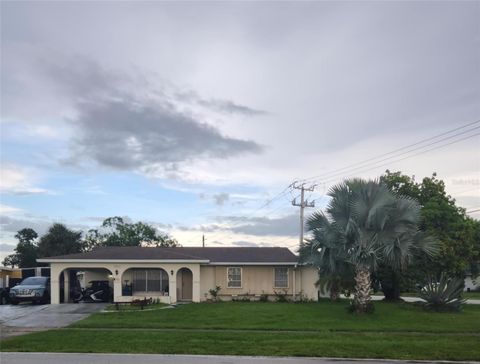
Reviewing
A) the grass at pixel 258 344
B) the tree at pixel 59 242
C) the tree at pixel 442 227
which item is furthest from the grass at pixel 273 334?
the tree at pixel 59 242

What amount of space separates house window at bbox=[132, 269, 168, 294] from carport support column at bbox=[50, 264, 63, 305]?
4516 millimetres

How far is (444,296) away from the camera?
2508 centimetres

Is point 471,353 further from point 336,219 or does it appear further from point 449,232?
point 449,232

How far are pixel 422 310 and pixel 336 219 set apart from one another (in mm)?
6079

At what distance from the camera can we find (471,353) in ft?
43.1

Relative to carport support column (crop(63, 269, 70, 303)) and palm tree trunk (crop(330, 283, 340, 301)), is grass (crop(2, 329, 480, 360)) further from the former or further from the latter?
carport support column (crop(63, 269, 70, 303))

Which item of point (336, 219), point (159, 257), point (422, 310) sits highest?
point (336, 219)

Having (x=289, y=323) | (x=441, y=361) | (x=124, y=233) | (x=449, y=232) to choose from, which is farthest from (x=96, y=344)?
(x=124, y=233)

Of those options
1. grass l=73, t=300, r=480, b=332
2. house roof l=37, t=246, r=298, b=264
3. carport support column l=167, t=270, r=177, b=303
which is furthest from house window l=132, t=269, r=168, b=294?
grass l=73, t=300, r=480, b=332

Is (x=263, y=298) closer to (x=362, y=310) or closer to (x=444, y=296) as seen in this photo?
(x=362, y=310)

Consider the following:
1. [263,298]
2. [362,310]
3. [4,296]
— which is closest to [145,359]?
[362,310]

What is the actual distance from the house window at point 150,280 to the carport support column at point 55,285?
4516 mm

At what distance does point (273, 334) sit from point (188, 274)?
59.3 feet

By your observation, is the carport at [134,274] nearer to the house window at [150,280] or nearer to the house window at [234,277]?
the house window at [150,280]
